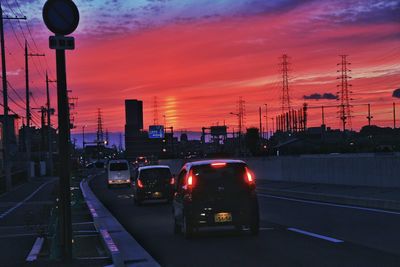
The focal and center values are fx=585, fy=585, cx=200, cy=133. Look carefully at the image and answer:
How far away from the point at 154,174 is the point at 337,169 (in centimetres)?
917

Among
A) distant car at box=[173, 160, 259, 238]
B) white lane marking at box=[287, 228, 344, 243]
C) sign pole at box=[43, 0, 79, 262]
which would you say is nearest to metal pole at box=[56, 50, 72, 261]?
sign pole at box=[43, 0, 79, 262]


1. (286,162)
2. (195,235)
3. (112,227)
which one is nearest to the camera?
(195,235)

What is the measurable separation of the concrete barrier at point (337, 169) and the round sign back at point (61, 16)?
1725 cm

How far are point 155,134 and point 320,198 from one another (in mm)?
112262

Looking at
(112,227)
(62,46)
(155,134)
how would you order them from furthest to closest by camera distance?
(155,134), (112,227), (62,46)

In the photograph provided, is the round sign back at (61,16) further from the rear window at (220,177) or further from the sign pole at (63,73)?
the rear window at (220,177)

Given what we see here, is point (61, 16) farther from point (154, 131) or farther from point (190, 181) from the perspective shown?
point (154, 131)

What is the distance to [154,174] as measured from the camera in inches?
1049

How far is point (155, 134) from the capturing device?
5320 inches

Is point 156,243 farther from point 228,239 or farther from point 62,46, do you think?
point 62,46

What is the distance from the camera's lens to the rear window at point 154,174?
26.5 metres

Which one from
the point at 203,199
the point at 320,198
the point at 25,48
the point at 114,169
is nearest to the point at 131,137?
the point at 25,48

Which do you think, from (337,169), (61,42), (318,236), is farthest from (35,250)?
(337,169)

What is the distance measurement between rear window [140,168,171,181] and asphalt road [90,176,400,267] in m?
7.21
